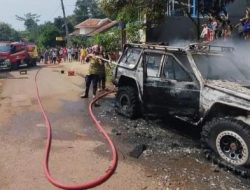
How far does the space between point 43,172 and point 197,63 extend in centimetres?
339

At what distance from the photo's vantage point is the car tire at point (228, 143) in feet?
A: 20.4

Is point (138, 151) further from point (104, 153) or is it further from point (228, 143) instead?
point (228, 143)

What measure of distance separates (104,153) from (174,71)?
6.84 ft

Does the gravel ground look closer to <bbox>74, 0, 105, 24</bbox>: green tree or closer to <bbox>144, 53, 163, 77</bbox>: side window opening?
<bbox>144, 53, 163, 77</bbox>: side window opening

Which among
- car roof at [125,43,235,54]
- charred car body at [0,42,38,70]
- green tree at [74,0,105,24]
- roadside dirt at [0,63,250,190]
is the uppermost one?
green tree at [74,0,105,24]

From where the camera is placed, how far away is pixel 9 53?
93.5 ft

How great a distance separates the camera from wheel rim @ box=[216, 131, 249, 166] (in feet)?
20.5

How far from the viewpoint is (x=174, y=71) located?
8055mm

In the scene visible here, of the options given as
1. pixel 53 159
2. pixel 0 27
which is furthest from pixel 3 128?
pixel 0 27

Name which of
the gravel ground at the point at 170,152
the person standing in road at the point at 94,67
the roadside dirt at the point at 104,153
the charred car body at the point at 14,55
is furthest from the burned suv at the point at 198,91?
the charred car body at the point at 14,55

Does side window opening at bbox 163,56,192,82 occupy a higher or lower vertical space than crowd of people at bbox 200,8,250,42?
lower

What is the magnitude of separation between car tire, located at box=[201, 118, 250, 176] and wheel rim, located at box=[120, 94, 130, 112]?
3.22 metres

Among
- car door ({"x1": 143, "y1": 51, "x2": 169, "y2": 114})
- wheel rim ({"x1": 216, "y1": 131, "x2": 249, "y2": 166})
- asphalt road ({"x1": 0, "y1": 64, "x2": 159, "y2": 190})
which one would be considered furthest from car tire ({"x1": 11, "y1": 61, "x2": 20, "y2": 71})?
wheel rim ({"x1": 216, "y1": 131, "x2": 249, "y2": 166})

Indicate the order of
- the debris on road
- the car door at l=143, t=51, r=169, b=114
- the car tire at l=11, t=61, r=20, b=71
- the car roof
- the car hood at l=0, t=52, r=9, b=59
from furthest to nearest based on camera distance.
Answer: the car tire at l=11, t=61, r=20, b=71 < the car hood at l=0, t=52, r=9, b=59 < the car door at l=143, t=51, r=169, b=114 < the car roof < the debris on road
